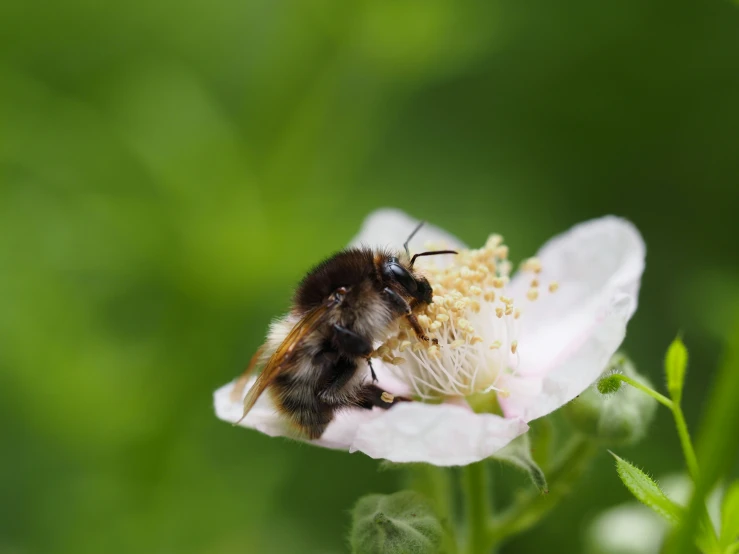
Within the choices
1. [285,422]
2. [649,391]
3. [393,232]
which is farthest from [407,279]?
[393,232]

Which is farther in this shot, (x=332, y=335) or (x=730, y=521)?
(x=332, y=335)

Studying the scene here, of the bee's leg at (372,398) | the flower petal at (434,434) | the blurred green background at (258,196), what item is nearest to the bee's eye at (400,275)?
the bee's leg at (372,398)

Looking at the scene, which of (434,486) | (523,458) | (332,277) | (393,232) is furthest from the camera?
(393,232)

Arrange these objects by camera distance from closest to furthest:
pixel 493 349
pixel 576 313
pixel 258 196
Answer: pixel 493 349
pixel 576 313
pixel 258 196

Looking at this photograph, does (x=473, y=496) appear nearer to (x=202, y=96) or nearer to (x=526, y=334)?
(x=526, y=334)

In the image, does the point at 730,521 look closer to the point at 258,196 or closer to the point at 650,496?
the point at 650,496

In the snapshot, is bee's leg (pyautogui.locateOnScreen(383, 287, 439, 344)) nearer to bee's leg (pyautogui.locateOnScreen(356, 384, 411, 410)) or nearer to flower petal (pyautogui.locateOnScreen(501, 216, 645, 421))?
bee's leg (pyautogui.locateOnScreen(356, 384, 411, 410))

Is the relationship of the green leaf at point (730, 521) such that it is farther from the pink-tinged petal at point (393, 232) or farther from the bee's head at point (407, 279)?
the pink-tinged petal at point (393, 232)
